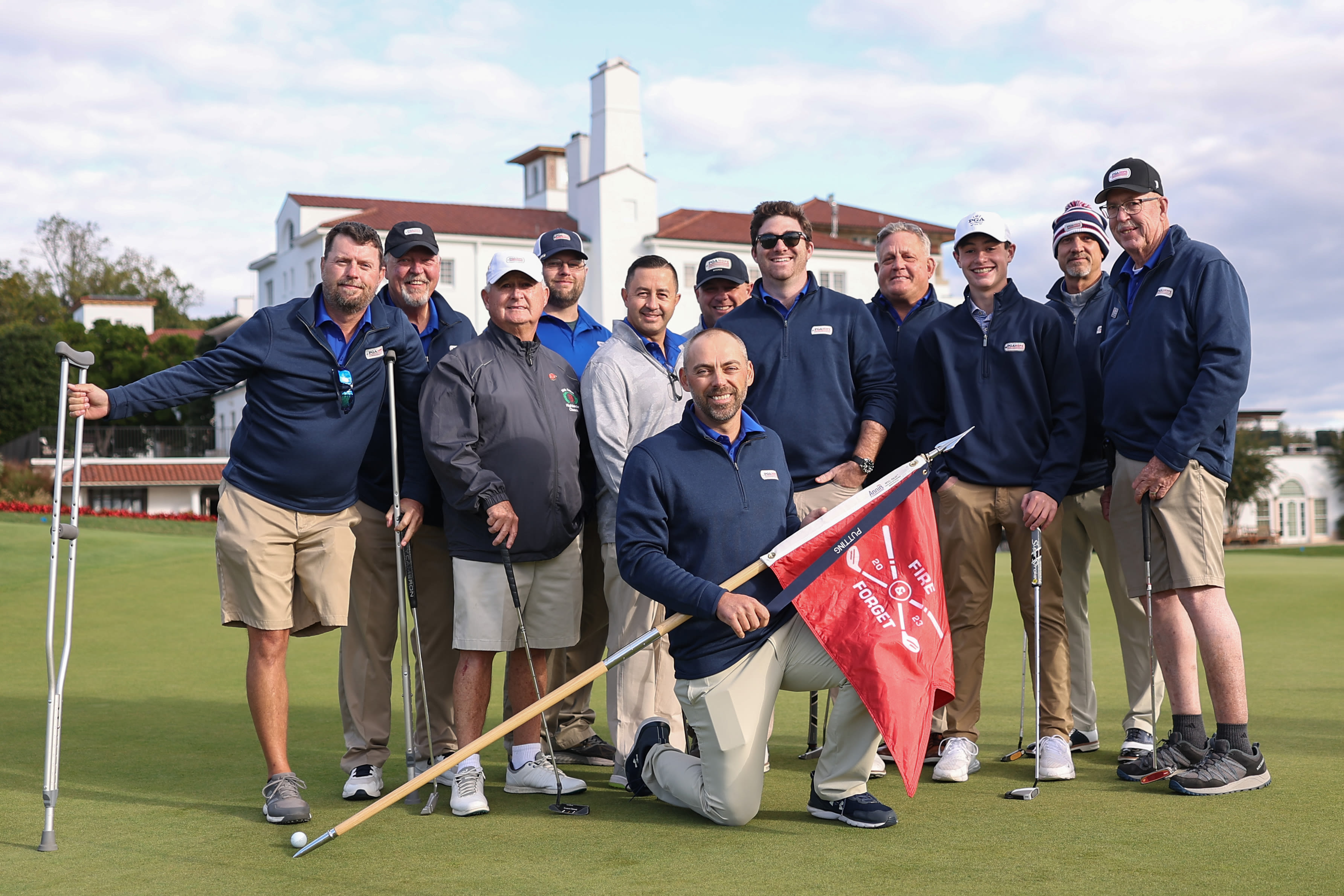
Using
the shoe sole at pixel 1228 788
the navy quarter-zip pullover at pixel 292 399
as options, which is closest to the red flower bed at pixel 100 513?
the navy quarter-zip pullover at pixel 292 399

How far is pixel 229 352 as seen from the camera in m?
4.89

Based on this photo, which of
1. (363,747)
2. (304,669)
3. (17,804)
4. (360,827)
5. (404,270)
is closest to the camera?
(360,827)

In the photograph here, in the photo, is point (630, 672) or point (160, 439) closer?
point (630, 672)

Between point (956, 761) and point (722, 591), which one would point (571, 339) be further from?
point (956, 761)

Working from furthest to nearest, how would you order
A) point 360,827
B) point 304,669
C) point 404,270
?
point 304,669
point 404,270
point 360,827

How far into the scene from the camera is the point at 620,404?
17.6ft

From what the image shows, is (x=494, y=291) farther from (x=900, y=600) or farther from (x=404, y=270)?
(x=900, y=600)

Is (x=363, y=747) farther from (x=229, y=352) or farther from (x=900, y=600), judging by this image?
(x=900, y=600)

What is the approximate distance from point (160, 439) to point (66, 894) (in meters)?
45.2

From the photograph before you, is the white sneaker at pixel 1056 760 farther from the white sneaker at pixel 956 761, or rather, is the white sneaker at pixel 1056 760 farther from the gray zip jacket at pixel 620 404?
the gray zip jacket at pixel 620 404

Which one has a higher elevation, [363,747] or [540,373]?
[540,373]

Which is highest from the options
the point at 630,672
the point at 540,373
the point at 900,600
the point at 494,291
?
the point at 494,291

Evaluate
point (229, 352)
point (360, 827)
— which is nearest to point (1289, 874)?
point (360, 827)

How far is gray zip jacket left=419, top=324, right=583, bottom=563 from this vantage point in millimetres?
5086
